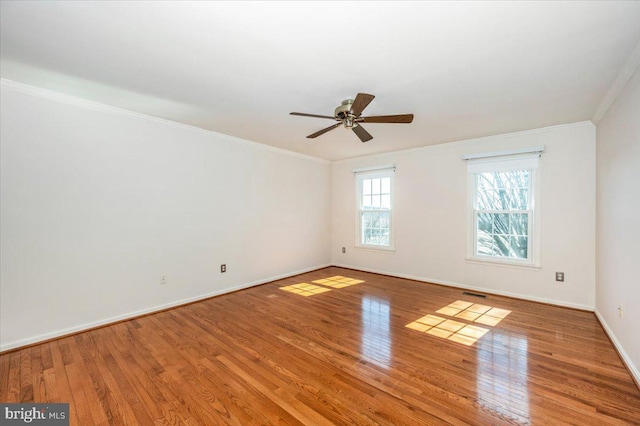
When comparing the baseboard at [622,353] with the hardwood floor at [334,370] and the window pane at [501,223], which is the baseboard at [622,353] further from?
the window pane at [501,223]

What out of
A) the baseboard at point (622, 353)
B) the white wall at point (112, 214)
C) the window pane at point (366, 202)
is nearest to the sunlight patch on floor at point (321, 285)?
the white wall at point (112, 214)

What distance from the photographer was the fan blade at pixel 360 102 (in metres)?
2.25

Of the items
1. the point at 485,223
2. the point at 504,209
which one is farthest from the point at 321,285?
the point at 504,209

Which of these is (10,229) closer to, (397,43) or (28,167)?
(28,167)

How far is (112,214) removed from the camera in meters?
3.14

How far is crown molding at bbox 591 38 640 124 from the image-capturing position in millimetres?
2053

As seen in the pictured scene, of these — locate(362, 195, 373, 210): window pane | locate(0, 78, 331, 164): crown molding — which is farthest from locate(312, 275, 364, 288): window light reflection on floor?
locate(0, 78, 331, 164): crown molding

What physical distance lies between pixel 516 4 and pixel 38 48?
126 inches

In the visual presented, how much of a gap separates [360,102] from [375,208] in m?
3.41

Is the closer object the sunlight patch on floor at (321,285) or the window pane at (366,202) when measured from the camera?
the sunlight patch on floor at (321,285)

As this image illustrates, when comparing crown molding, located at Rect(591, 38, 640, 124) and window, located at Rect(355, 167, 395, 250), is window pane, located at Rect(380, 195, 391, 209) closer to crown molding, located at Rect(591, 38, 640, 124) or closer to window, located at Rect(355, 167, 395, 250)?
window, located at Rect(355, 167, 395, 250)

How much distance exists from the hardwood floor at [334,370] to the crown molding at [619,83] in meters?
2.34

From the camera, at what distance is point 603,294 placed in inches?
121

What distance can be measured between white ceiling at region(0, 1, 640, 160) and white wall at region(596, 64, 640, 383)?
0.35 meters
